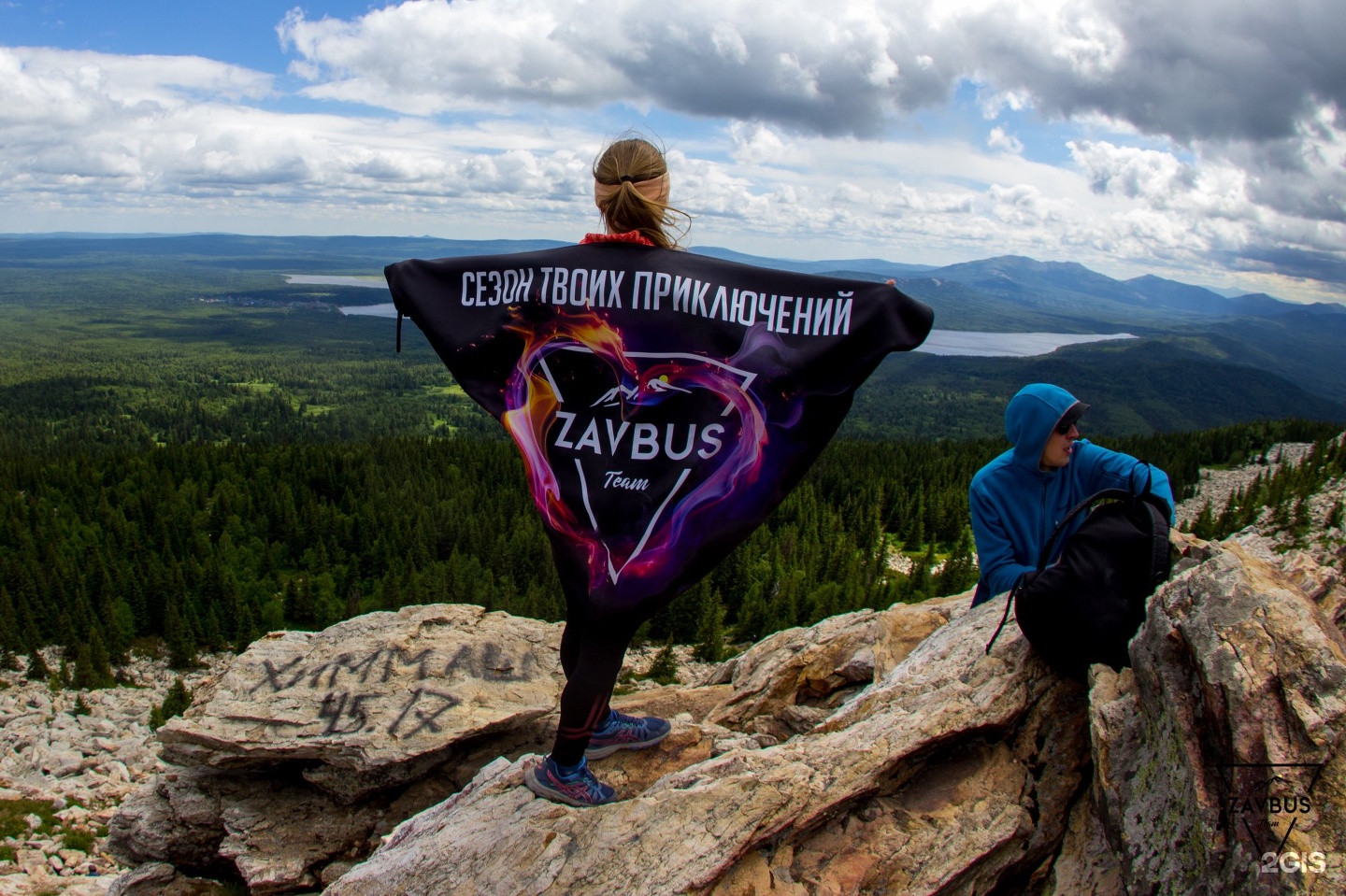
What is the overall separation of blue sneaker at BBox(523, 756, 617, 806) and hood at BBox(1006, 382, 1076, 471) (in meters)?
4.00

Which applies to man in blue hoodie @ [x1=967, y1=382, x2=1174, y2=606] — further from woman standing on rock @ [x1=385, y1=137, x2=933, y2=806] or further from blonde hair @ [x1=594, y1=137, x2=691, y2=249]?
blonde hair @ [x1=594, y1=137, x2=691, y2=249]

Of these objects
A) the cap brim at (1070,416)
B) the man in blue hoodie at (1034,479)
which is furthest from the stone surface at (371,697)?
the cap brim at (1070,416)

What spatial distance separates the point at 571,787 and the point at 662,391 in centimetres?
302

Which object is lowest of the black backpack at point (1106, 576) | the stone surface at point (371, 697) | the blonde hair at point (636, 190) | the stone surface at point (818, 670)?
the stone surface at point (371, 697)

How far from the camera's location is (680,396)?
16.5ft

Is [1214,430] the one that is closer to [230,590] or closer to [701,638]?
[701,638]

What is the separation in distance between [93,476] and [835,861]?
66.4 m

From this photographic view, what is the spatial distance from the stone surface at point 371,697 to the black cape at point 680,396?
18.7 ft

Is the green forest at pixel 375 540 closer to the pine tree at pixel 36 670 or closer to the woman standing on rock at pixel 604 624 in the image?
the pine tree at pixel 36 670

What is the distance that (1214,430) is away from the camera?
79000 millimetres

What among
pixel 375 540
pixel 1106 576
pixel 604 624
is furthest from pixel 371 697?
pixel 375 540

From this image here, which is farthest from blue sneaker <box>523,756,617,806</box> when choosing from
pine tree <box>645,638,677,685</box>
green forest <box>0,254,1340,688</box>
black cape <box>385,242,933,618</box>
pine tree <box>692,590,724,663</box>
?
pine tree <box>692,590,724,663</box>

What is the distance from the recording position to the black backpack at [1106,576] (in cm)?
507

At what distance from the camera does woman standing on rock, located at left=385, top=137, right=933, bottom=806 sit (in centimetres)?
502
